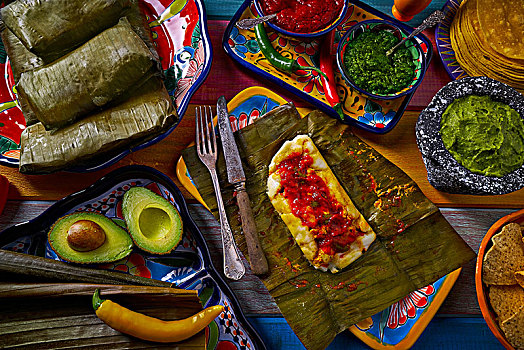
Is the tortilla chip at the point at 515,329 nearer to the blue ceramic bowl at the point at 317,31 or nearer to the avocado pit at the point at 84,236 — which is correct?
the blue ceramic bowl at the point at 317,31

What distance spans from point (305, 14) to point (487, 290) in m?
1.56

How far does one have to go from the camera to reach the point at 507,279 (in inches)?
74.2

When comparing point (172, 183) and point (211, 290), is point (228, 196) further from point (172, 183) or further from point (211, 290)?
point (211, 290)

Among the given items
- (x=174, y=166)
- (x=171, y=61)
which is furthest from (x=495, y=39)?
(x=174, y=166)

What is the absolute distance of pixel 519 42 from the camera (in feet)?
6.91

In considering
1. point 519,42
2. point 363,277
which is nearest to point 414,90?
point 519,42

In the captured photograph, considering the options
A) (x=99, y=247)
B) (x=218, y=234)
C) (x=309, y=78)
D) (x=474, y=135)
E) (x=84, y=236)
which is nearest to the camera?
(x=84, y=236)

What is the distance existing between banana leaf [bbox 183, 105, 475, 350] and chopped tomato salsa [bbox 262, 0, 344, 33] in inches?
16.2

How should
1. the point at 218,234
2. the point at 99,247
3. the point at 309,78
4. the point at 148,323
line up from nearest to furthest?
1. the point at 148,323
2. the point at 99,247
3. the point at 218,234
4. the point at 309,78

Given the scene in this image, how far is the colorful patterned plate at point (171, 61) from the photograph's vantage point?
1.91 meters

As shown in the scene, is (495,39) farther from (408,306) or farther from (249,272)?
(249,272)

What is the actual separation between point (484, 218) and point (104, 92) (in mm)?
1917

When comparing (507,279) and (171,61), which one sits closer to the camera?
(507,279)

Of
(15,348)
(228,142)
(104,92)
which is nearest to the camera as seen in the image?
(15,348)
